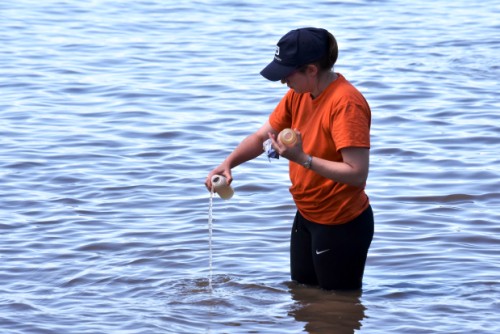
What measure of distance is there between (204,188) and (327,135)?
13.0 ft

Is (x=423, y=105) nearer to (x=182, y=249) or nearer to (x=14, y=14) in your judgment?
(x=182, y=249)

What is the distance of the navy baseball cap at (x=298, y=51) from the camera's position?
5.72 m

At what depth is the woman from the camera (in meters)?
5.67

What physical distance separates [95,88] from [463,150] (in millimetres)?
4781

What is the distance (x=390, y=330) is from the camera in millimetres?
6586

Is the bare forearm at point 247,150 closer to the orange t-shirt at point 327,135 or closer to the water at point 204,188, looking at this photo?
the orange t-shirt at point 327,135

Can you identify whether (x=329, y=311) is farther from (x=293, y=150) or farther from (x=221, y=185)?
(x=293, y=150)

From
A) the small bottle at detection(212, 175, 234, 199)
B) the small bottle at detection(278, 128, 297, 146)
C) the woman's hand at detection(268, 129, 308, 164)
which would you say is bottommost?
the small bottle at detection(212, 175, 234, 199)

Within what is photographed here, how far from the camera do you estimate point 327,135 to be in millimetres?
5801

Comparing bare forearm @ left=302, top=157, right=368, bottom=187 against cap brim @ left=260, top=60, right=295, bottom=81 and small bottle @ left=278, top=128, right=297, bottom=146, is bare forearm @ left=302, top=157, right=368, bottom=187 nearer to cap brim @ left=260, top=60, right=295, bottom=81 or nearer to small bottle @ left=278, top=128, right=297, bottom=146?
small bottle @ left=278, top=128, right=297, bottom=146

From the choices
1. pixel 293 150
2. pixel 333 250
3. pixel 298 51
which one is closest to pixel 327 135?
pixel 293 150

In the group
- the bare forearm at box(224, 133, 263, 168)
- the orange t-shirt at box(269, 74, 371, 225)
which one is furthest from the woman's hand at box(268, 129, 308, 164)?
the bare forearm at box(224, 133, 263, 168)

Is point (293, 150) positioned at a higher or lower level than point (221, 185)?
higher

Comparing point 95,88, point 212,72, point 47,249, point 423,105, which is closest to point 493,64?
point 423,105
